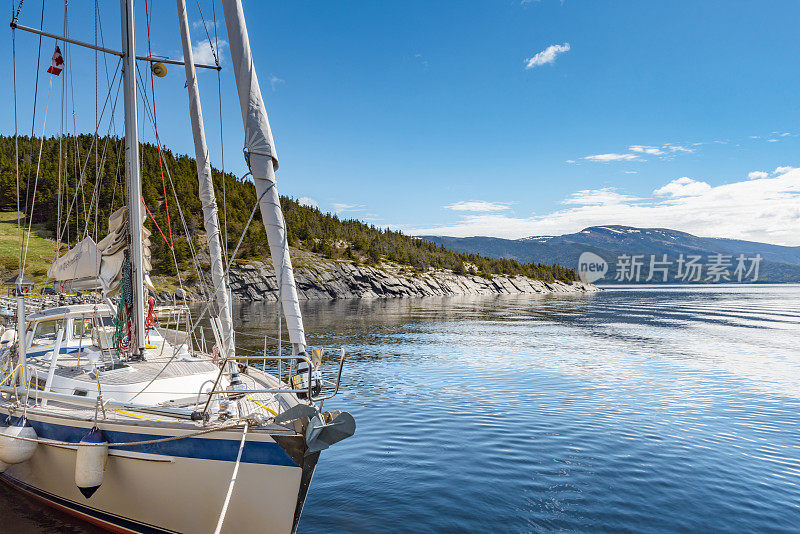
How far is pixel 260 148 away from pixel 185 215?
436 ft

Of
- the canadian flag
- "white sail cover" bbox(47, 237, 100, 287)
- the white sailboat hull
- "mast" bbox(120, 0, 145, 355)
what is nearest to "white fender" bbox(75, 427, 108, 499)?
the white sailboat hull

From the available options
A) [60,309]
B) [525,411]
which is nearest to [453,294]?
[525,411]

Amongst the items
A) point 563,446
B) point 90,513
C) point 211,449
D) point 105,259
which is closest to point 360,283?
point 563,446

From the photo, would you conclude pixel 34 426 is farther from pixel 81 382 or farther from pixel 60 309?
pixel 60 309

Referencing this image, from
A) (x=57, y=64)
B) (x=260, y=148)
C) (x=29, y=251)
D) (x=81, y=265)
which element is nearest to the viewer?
(x=260, y=148)

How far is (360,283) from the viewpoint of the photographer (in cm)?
11488

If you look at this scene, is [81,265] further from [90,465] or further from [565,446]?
[565,446]

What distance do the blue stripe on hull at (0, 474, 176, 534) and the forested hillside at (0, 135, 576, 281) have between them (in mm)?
71657

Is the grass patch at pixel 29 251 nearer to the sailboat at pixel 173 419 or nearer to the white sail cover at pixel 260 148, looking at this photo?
the sailboat at pixel 173 419

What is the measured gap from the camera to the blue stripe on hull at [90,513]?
816 cm

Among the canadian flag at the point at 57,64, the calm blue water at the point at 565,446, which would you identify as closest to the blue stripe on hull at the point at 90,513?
the calm blue water at the point at 565,446

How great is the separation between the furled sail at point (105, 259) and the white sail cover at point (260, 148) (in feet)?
18.8

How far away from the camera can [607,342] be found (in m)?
37.4

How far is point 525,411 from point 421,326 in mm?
32458
